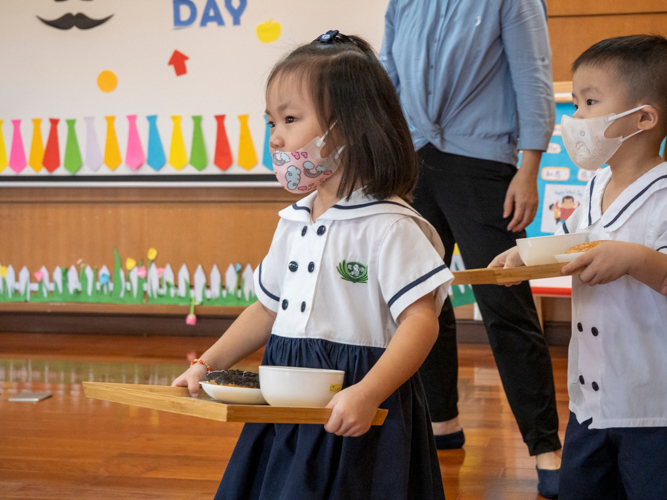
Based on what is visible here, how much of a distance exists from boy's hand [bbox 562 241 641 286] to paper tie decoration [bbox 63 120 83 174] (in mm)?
3181

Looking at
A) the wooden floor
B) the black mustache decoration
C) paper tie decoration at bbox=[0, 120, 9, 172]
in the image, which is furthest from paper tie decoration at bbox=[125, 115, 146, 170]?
the wooden floor

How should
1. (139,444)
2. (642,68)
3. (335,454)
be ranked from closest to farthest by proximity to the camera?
1. (335,454)
2. (642,68)
3. (139,444)

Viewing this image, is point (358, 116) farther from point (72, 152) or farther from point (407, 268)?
point (72, 152)

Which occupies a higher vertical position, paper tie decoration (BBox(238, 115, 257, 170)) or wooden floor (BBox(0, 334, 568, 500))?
paper tie decoration (BBox(238, 115, 257, 170))

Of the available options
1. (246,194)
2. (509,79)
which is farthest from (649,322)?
(246,194)

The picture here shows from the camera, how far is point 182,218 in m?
3.60

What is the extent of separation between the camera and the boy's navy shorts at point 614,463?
956mm

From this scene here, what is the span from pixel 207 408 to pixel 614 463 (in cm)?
64

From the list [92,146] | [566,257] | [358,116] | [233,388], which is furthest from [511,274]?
[92,146]

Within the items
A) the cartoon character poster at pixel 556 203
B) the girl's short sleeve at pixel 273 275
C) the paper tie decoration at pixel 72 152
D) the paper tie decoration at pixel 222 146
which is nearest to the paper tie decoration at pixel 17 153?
the paper tie decoration at pixel 72 152

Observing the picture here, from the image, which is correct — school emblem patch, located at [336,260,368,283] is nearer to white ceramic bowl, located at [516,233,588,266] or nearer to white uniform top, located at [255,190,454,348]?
white uniform top, located at [255,190,454,348]

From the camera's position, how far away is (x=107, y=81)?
11.7 ft

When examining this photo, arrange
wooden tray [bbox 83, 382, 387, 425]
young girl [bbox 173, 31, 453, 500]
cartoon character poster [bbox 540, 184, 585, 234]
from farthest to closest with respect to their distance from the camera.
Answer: cartoon character poster [bbox 540, 184, 585, 234]
young girl [bbox 173, 31, 453, 500]
wooden tray [bbox 83, 382, 387, 425]

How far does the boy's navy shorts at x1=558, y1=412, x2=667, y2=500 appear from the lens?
96cm
